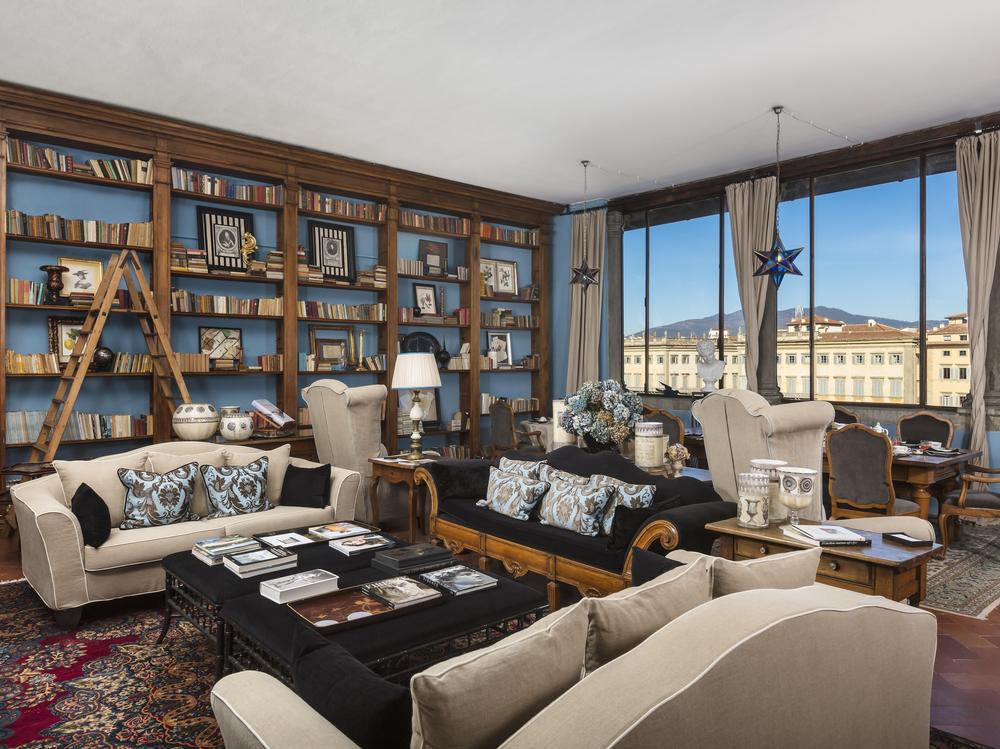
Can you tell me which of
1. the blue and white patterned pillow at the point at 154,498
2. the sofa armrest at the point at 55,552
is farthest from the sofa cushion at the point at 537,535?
the sofa armrest at the point at 55,552

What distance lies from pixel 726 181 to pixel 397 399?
4.15 m

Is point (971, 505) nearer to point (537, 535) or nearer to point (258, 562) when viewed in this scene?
point (537, 535)

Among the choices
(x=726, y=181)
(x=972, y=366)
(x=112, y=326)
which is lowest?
(x=972, y=366)

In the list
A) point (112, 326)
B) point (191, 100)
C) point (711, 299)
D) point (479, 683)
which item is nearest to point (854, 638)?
point (479, 683)

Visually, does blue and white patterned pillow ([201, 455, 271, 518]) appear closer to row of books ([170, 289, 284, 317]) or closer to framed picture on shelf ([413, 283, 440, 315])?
row of books ([170, 289, 284, 317])

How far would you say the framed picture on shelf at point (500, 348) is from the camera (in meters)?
8.17

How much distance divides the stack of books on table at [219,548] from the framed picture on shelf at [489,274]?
5.08 metres

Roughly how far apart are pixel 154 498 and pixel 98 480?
36 cm

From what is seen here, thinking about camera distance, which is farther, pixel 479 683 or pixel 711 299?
pixel 711 299

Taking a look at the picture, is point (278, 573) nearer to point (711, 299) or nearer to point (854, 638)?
point (854, 638)

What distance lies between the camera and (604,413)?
404 centimetres

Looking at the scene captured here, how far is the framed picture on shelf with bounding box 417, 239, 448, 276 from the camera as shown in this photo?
7.49 meters

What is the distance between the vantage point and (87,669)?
2908 mm

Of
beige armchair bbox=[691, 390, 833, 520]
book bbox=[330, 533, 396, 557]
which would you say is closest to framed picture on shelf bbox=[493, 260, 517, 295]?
beige armchair bbox=[691, 390, 833, 520]
